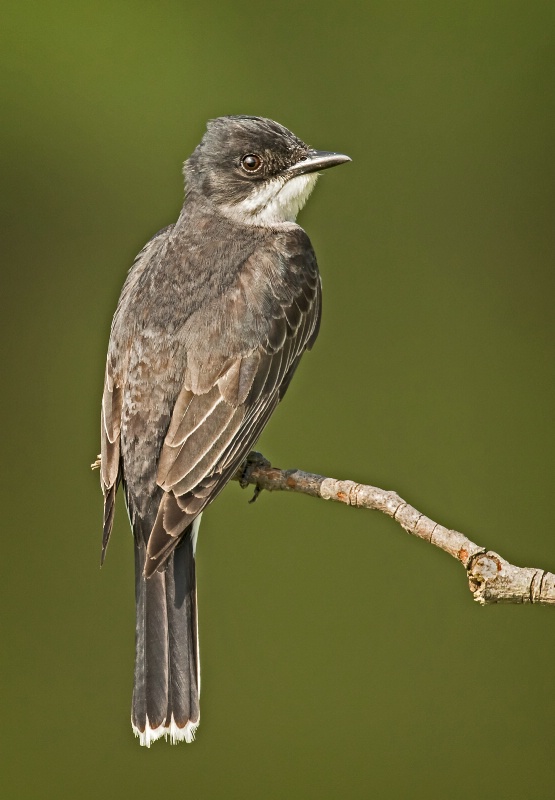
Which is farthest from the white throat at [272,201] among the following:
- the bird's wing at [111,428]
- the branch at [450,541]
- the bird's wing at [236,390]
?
the branch at [450,541]

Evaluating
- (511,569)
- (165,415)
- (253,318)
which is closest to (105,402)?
(165,415)

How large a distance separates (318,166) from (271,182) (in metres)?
0.24

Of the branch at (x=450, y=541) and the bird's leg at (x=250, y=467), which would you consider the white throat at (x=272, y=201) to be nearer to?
the bird's leg at (x=250, y=467)

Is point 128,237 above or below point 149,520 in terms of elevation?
above

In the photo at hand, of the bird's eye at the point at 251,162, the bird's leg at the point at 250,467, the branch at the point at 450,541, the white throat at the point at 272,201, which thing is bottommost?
the branch at the point at 450,541

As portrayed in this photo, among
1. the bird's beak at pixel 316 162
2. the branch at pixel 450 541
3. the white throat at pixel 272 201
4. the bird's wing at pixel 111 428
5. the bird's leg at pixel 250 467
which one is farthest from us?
the white throat at pixel 272 201

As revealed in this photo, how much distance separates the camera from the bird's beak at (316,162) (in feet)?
16.1

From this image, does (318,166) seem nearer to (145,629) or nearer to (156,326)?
(156,326)

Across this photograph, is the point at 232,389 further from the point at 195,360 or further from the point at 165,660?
the point at 165,660

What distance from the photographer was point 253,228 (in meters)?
5.06

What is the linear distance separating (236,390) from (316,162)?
3.65ft

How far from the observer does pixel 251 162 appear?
5004mm

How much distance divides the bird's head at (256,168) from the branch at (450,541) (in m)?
1.41

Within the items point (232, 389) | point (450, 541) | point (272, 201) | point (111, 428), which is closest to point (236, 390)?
point (232, 389)
